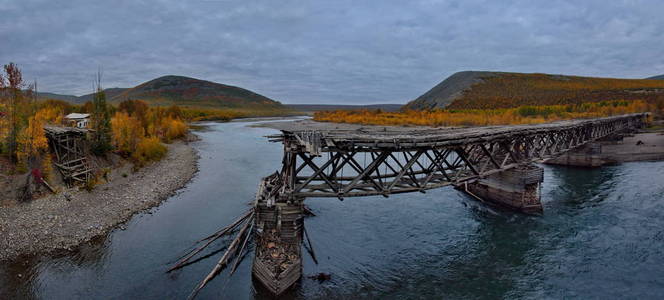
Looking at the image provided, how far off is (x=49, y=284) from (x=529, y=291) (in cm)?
2541

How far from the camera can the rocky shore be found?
2134 centimetres

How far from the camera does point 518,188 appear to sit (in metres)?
29.0

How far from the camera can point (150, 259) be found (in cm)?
2081

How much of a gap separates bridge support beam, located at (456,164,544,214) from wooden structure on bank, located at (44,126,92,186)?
35842 millimetres

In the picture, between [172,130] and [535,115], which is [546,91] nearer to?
[535,115]

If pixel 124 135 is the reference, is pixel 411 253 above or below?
below

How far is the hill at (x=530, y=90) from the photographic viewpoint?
128375 mm

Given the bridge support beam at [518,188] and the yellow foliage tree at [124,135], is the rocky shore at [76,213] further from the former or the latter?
the bridge support beam at [518,188]

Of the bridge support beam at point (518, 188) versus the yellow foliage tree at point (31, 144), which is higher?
the yellow foliage tree at point (31, 144)

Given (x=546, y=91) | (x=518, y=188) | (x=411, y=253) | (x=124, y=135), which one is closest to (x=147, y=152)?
(x=124, y=135)

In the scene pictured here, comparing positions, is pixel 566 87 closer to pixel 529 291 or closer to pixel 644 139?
pixel 644 139

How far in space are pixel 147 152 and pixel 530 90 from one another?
162 m

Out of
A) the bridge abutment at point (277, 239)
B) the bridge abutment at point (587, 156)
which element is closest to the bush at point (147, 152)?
the bridge abutment at point (277, 239)

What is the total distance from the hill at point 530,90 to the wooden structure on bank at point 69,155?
130m
